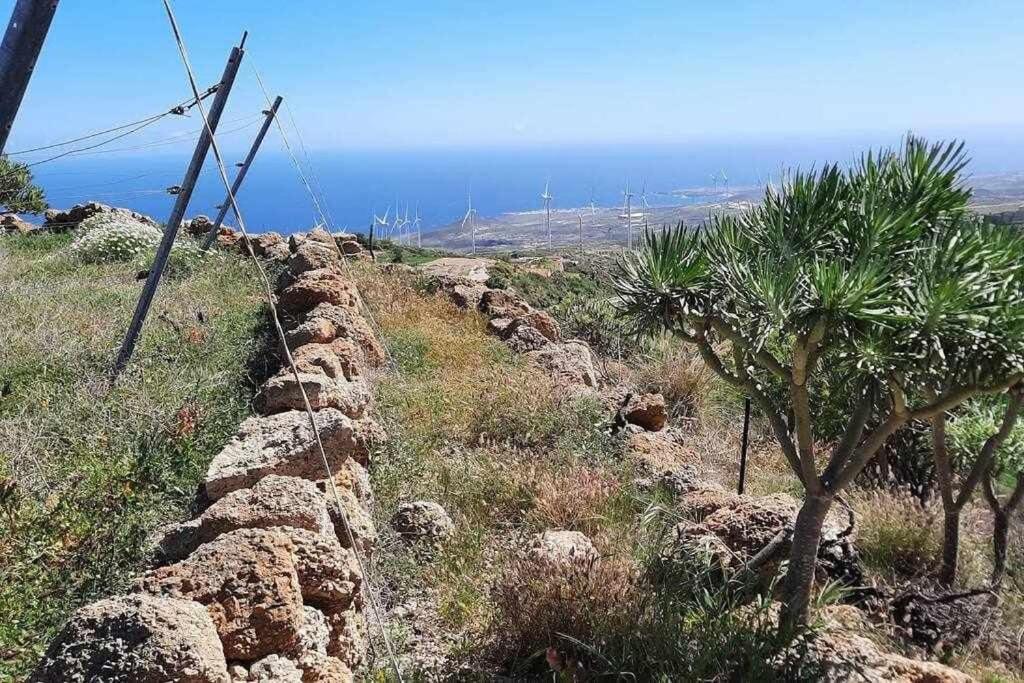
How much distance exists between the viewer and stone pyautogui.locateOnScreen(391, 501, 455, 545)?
175 inches

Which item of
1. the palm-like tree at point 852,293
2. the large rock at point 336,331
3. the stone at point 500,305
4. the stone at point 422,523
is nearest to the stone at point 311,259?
the large rock at point 336,331

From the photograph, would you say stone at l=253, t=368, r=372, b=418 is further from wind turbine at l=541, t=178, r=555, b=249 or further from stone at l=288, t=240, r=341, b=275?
wind turbine at l=541, t=178, r=555, b=249

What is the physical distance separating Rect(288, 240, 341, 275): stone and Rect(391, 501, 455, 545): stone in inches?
266

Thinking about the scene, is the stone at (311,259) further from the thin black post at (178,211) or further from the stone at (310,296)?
the thin black post at (178,211)

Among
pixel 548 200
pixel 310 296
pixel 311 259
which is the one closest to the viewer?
pixel 310 296

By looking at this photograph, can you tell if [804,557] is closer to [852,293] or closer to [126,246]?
[852,293]

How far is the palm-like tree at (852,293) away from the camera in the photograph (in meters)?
2.99

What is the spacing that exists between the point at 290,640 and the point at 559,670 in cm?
121

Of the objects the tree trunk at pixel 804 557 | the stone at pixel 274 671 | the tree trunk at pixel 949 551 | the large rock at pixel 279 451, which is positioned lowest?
the tree trunk at pixel 949 551

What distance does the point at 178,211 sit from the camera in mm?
6863

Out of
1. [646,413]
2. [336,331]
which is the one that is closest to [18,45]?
[336,331]

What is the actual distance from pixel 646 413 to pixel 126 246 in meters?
12.0

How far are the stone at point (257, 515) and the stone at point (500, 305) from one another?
7.77m

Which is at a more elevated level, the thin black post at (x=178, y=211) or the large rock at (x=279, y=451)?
the thin black post at (x=178, y=211)
